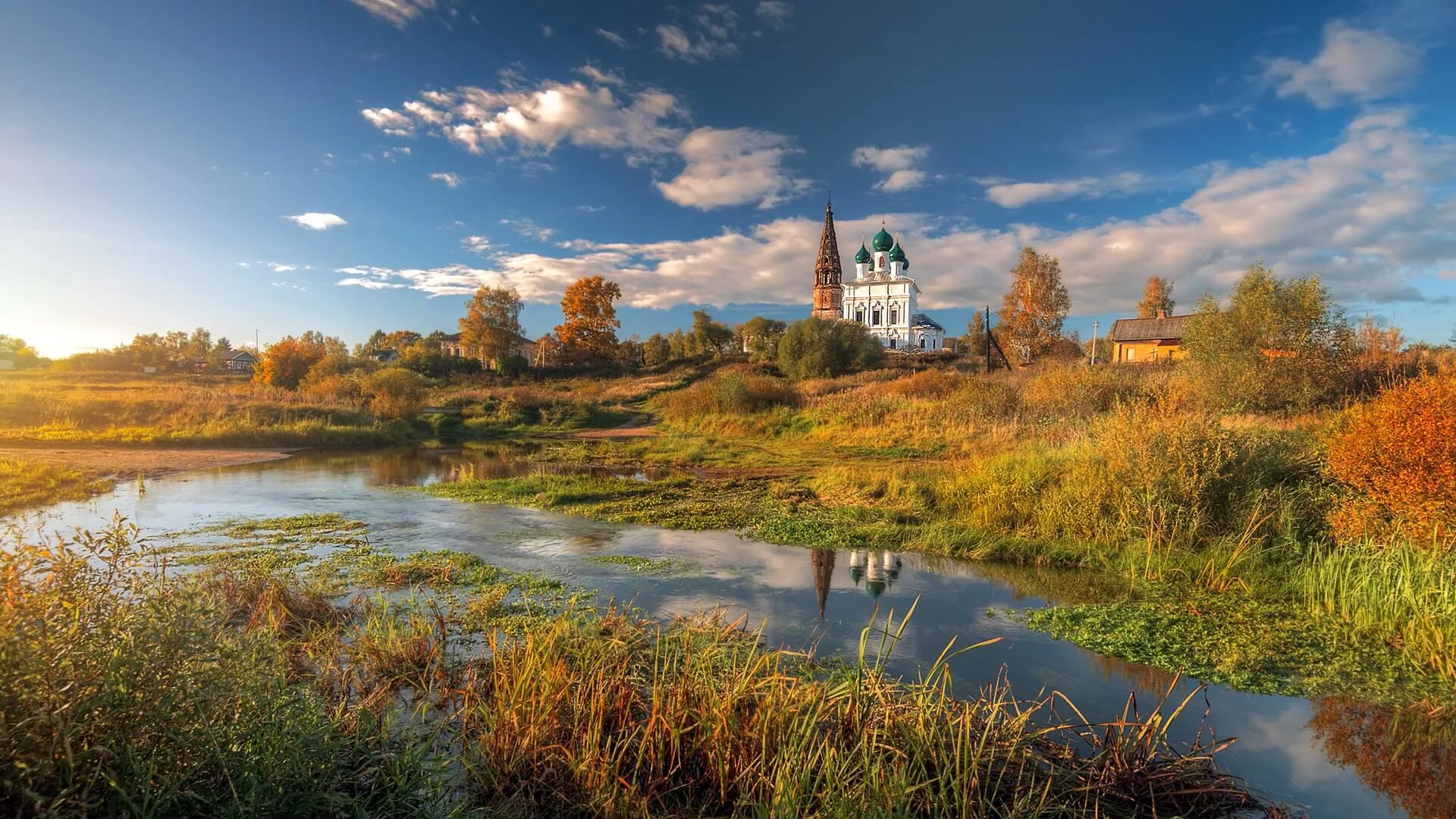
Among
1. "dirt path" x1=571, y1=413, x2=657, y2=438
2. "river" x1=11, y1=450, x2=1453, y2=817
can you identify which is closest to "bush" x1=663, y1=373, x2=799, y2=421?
"dirt path" x1=571, y1=413, x2=657, y2=438

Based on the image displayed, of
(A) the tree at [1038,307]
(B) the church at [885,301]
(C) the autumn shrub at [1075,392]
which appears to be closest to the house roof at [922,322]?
(B) the church at [885,301]

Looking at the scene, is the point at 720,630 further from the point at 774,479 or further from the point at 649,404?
the point at 649,404

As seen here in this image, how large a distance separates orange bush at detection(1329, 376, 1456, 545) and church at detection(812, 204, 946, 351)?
2535 inches

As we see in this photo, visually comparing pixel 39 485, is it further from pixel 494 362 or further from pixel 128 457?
pixel 494 362

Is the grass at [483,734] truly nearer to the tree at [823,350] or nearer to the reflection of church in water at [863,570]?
the reflection of church in water at [863,570]

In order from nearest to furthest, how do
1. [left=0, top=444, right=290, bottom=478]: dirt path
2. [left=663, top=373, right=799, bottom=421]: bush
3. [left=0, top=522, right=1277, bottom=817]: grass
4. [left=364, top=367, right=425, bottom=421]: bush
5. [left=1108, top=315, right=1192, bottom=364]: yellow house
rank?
[left=0, top=522, right=1277, bottom=817]: grass
[left=0, top=444, right=290, bottom=478]: dirt path
[left=663, top=373, right=799, bottom=421]: bush
[left=364, top=367, right=425, bottom=421]: bush
[left=1108, top=315, right=1192, bottom=364]: yellow house

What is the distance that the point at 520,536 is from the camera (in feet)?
37.9

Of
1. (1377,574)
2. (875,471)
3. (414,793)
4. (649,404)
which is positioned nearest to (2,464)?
(414,793)

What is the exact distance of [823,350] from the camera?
4806cm

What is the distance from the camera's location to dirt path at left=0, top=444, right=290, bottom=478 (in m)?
17.8

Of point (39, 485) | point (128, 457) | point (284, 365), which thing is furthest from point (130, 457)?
point (284, 365)

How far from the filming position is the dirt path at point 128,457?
17.8 m

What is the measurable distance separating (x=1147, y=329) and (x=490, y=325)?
56.8m

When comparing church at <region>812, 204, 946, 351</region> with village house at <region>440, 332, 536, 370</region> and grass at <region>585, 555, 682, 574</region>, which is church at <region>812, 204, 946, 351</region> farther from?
grass at <region>585, 555, 682, 574</region>
